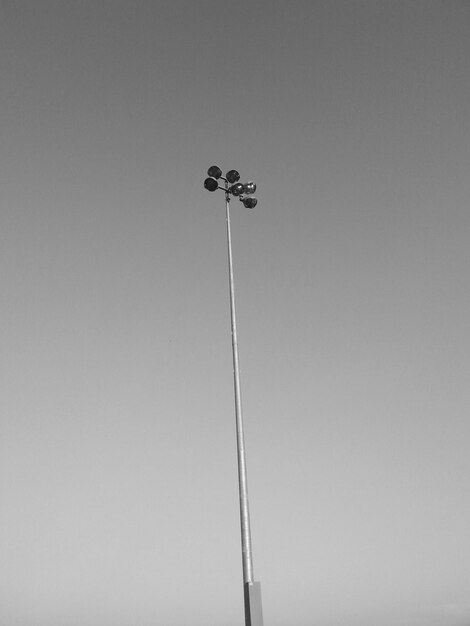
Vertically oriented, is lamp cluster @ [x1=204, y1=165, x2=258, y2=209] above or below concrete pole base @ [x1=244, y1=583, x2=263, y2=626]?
above

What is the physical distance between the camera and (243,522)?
1245cm

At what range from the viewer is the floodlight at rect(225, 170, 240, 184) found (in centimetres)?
1675

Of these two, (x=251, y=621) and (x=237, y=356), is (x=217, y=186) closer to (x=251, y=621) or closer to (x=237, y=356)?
(x=237, y=356)

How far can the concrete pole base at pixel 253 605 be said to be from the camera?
11102 mm

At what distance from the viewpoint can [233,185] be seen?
1708cm

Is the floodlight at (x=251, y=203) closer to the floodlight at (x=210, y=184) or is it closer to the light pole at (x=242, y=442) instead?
the light pole at (x=242, y=442)

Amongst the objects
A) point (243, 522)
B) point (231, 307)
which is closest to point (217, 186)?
point (231, 307)

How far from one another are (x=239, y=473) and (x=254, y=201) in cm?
840

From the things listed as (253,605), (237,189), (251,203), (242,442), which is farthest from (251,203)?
(253,605)

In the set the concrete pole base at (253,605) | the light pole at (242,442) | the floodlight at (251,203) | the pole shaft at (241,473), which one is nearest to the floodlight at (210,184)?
the light pole at (242,442)

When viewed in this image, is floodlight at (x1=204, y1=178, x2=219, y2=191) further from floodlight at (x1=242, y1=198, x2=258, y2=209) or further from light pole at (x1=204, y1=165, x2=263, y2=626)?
floodlight at (x1=242, y1=198, x2=258, y2=209)

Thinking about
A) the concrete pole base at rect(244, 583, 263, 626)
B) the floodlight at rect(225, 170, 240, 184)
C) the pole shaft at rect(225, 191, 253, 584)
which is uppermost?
the floodlight at rect(225, 170, 240, 184)

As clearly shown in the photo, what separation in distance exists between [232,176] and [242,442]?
25.3 ft

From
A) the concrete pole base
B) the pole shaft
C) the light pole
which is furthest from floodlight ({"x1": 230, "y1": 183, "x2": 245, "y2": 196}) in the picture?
the concrete pole base
